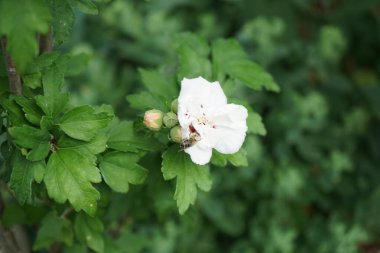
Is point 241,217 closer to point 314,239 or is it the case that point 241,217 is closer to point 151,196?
point 314,239

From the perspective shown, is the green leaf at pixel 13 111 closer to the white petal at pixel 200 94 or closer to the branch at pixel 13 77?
the branch at pixel 13 77

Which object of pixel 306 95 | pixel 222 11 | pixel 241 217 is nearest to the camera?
pixel 241 217

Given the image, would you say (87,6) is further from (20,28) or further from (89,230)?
(89,230)

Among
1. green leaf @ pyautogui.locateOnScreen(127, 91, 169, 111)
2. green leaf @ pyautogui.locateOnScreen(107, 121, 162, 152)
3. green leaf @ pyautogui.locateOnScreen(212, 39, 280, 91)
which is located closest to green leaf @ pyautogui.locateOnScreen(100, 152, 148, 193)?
green leaf @ pyautogui.locateOnScreen(107, 121, 162, 152)

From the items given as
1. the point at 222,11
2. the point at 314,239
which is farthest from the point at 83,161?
the point at 222,11

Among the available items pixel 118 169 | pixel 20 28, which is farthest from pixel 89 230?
pixel 20 28

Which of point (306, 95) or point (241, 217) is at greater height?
point (306, 95)
